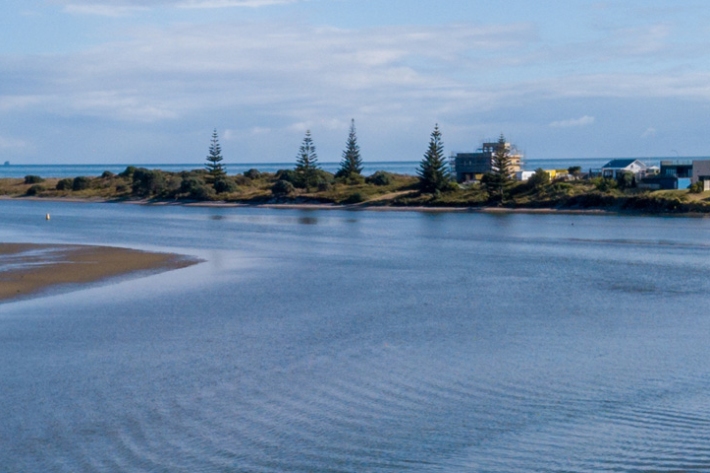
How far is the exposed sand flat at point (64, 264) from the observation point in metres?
25.6

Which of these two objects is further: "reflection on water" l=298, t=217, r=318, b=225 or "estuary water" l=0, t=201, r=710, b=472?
"reflection on water" l=298, t=217, r=318, b=225

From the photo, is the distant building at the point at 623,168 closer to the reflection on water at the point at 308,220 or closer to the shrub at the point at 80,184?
the reflection on water at the point at 308,220

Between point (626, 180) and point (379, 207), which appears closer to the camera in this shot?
point (626, 180)

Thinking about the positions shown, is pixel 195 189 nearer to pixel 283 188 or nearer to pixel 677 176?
pixel 283 188

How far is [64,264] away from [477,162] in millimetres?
56793

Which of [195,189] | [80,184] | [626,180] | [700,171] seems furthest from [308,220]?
[80,184]

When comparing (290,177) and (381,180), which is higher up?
(290,177)

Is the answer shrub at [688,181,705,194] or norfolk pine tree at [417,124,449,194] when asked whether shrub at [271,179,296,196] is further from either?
shrub at [688,181,705,194]

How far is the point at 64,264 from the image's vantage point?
2995 cm

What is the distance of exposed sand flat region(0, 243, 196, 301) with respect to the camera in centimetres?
2556

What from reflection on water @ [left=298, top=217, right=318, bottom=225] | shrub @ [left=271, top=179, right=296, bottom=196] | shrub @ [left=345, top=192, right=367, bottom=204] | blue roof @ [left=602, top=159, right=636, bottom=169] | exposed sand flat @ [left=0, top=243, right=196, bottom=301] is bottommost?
exposed sand flat @ [left=0, top=243, right=196, bottom=301]

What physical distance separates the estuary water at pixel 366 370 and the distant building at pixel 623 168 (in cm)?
3857

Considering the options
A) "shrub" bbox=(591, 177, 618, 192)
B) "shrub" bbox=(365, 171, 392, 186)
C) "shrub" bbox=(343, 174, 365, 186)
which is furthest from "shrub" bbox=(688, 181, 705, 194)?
"shrub" bbox=(343, 174, 365, 186)

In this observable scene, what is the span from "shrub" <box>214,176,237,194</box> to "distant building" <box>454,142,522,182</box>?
2222 cm
